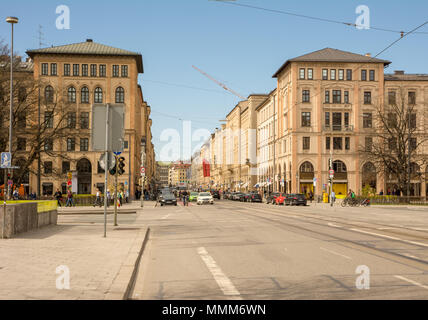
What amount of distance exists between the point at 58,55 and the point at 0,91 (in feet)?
127

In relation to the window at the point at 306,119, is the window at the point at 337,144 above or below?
below

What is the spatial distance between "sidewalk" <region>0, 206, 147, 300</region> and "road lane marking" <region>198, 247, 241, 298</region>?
1476mm

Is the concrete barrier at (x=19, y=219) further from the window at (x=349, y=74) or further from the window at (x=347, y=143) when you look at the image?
the window at (x=349, y=74)

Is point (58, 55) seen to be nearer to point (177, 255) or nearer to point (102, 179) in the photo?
point (102, 179)

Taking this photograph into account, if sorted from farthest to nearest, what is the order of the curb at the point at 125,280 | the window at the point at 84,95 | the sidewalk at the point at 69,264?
the window at the point at 84,95, the sidewalk at the point at 69,264, the curb at the point at 125,280

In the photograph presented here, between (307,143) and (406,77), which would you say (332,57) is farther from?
(406,77)

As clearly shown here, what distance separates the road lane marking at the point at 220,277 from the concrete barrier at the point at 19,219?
6176mm

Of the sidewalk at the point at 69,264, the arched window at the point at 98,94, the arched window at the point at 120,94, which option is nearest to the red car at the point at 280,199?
the arched window at the point at 120,94

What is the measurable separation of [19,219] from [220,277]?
8909 mm

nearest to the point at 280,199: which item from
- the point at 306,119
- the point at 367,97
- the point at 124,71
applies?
the point at 306,119

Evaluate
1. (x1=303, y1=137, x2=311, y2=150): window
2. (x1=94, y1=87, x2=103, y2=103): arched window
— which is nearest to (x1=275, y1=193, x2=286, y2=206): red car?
(x1=303, y1=137, x2=311, y2=150): window

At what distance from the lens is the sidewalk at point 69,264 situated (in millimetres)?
6914

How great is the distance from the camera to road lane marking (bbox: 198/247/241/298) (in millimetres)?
7359
